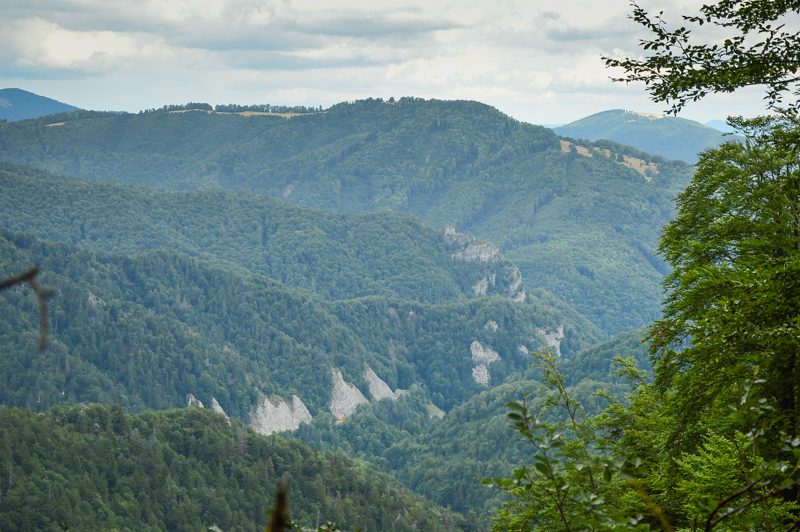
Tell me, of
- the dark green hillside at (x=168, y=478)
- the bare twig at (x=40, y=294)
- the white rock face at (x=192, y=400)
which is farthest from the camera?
the white rock face at (x=192, y=400)

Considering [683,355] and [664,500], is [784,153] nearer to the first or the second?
[683,355]

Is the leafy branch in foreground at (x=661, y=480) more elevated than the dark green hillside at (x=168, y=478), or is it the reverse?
the leafy branch in foreground at (x=661, y=480)

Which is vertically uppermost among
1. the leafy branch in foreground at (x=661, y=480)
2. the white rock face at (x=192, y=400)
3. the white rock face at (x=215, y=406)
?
the leafy branch in foreground at (x=661, y=480)

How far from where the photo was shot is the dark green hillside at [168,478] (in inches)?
3231

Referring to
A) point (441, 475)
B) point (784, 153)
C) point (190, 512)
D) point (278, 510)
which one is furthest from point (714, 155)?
point (441, 475)

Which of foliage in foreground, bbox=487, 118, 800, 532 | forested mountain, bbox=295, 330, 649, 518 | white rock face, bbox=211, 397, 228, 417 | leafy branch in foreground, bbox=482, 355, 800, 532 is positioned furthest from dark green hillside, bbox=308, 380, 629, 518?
leafy branch in foreground, bbox=482, 355, 800, 532

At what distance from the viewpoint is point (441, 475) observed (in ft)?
463

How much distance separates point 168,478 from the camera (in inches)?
3718

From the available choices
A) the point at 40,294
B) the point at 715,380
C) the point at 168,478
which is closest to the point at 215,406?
the point at 168,478

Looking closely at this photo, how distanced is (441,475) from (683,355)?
13135 cm

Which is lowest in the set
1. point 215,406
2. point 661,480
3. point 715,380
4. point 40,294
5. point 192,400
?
point 215,406

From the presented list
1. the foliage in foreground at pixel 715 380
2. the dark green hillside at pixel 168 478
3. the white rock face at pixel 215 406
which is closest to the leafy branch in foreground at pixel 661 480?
the foliage in foreground at pixel 715 380

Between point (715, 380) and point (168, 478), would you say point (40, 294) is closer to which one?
point (715, 380)

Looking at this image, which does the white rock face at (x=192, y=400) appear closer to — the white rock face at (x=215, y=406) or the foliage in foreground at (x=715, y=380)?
the white rock face at (x=215, y=406)
